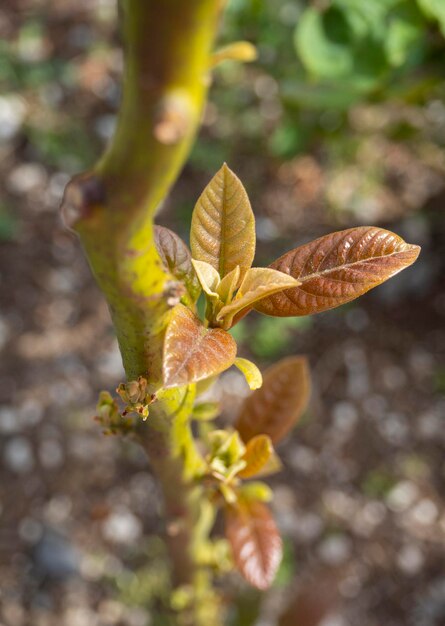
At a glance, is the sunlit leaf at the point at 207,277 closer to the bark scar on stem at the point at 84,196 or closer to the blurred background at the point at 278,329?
the bark scar on stem at the point at 84,196

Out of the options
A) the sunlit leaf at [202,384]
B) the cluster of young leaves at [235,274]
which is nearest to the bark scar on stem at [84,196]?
the cluster of young leaves at [235,274]

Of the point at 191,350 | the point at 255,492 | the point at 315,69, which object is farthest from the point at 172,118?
the point at 315,69

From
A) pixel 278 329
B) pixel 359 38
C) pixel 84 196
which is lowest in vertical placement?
pixel 278 329

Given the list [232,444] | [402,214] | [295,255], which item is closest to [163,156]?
[295,255]

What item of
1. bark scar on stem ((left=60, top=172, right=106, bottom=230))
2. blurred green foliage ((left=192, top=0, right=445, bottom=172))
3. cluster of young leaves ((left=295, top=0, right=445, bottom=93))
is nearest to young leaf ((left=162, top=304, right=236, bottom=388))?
bark scar on stem ((left=60, top=172, right=106, bottom=230))

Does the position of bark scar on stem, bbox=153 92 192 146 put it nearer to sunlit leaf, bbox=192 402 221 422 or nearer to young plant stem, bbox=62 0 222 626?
young plant stem, bbox=62 0 222 626

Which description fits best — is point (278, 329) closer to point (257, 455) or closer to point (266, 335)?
point (266, 335)
